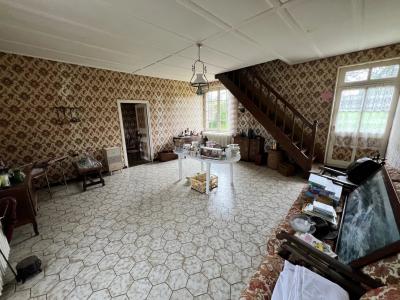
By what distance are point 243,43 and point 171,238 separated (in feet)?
11.3

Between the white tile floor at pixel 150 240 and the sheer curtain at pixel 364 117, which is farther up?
the sheer curtain at pixel 364 117

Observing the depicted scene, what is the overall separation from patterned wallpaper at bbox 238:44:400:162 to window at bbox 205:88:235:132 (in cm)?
163

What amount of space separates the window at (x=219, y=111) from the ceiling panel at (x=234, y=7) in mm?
4032

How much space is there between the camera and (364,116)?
388 cm

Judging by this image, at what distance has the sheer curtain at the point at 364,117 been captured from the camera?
3648 mm

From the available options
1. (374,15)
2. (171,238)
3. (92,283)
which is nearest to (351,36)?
(374,15)

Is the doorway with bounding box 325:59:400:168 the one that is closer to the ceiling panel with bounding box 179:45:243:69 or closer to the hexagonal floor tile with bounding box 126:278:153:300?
the ceiling panel with bounding box 179:45:243:69

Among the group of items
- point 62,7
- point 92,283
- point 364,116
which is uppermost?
point 62,7

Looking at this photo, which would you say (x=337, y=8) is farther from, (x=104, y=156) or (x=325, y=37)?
(x=104, y=156)

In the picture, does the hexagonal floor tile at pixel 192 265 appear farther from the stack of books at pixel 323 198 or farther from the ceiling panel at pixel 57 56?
the ceiling panel at pixel 57 56

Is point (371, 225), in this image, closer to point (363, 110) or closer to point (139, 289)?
point (139, 289)

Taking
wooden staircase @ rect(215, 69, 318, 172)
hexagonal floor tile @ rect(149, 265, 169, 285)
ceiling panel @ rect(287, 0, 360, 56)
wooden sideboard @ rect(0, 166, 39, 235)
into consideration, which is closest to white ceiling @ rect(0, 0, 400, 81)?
ceiling panel @ rect(287, 0, 360, 56)

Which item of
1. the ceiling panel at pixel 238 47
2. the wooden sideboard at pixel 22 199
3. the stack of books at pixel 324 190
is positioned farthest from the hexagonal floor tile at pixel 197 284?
the ceiling panel at pixel 238 47

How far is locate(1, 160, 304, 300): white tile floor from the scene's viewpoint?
5.50 ft
